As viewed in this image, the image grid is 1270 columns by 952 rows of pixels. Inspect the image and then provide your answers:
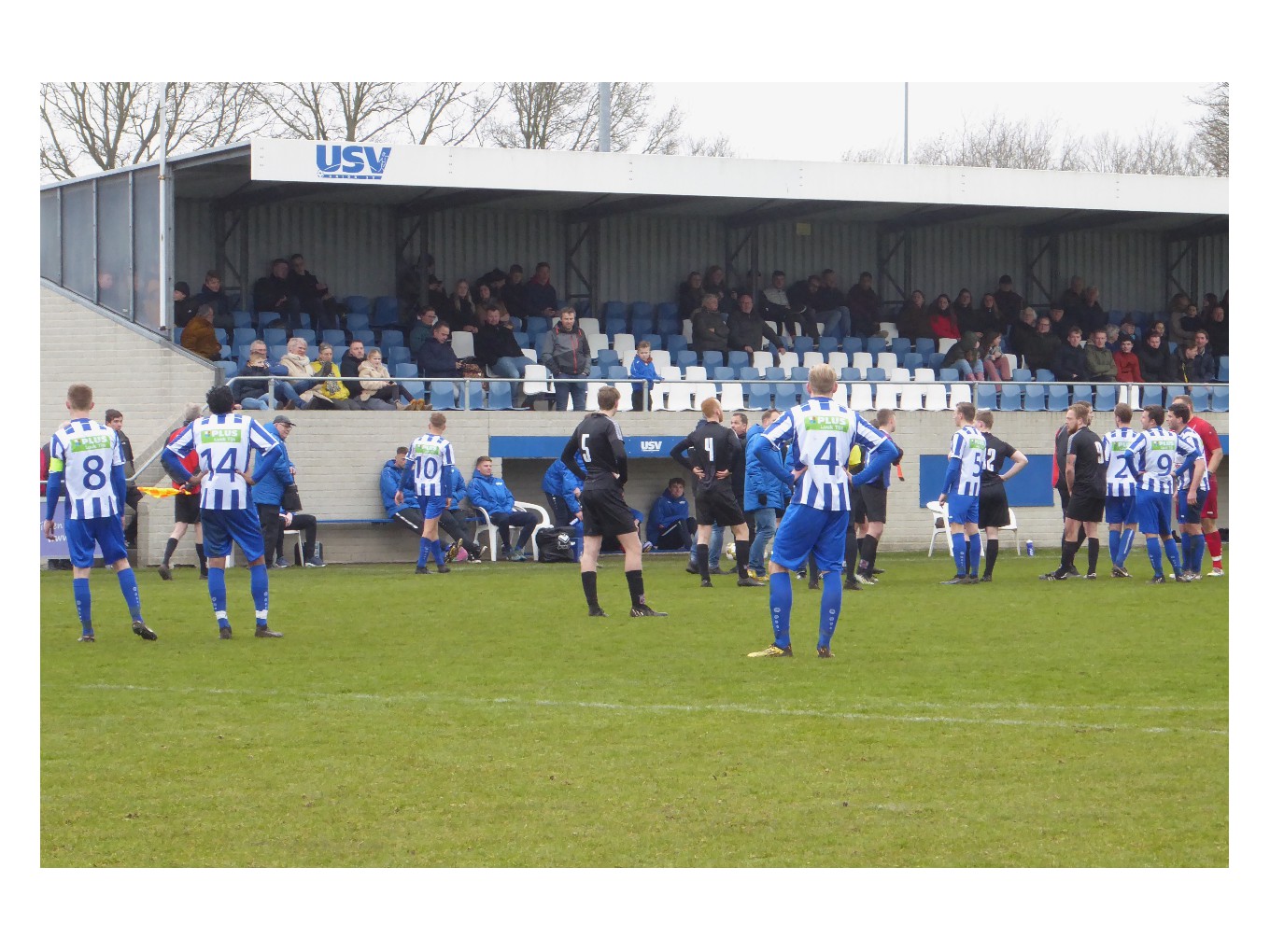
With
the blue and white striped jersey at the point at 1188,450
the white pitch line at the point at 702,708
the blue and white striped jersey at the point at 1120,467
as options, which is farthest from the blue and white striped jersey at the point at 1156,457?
the white pitch line at the point at 702,708

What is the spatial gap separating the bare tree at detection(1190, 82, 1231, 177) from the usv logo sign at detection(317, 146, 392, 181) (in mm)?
17733

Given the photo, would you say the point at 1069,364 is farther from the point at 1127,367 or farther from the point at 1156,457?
the point at 1156,457

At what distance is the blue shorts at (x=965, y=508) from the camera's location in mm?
16875

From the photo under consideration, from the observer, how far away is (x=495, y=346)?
24.6 metres

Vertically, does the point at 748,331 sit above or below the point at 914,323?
below

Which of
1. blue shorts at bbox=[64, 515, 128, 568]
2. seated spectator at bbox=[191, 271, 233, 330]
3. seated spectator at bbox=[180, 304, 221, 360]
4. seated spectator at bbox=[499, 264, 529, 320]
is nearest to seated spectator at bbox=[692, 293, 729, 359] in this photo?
seated spectator at bbox=[499, 264, 529, 320]

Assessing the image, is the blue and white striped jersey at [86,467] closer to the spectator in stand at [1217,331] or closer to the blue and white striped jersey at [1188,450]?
the blue and white striped jersey at [1188,450]

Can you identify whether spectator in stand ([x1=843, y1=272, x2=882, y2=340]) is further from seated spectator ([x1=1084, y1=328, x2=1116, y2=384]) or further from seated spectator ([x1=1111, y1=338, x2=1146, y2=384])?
seated spectator ([x1=1111, y1=338, x2=1146, y2=384])

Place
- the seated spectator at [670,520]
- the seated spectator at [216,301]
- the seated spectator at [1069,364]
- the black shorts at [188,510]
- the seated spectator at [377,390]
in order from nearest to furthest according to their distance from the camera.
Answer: the black shorts at [188,510] < the seated spectator at [377,390] < the seated spectator at [670,520] < the seated spectator at [216,301] < the seated spectator at [1069,364]

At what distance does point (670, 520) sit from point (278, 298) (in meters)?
7.11

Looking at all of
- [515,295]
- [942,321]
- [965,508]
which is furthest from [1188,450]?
[515,295]

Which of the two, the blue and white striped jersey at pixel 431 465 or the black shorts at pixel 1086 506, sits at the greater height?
the blue and white striped jersey at pixel 431 465

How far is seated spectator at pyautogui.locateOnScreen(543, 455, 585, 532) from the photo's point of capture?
70.9 ft

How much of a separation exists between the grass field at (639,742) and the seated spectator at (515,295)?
1353cm
